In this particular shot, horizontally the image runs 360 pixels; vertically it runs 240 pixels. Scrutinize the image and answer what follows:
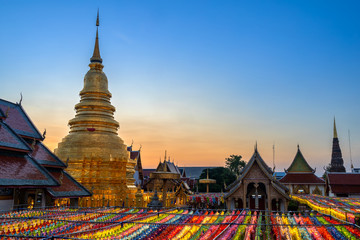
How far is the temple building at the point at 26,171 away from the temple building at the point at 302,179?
34.0 metres

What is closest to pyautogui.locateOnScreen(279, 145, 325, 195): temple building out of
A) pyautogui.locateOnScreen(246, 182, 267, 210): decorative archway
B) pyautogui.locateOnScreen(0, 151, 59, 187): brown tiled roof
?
pyautogui.locateOnScreen(246, 182, 267, 210): decorative archway

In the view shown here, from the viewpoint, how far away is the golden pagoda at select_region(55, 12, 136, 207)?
23.7 metres

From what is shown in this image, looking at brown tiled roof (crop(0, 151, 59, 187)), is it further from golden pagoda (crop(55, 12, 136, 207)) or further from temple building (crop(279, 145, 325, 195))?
temple building (crop(279, 145, 325, 195))

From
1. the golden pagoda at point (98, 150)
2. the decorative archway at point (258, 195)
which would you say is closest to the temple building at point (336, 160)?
the decorative archway at point (258, 195)

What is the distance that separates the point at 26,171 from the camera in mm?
14961

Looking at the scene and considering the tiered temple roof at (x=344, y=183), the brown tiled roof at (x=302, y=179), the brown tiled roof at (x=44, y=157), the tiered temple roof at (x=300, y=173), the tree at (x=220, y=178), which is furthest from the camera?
the tree at (x=220, y=178)

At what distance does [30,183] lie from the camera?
14.2 metres

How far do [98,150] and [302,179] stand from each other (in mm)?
32002

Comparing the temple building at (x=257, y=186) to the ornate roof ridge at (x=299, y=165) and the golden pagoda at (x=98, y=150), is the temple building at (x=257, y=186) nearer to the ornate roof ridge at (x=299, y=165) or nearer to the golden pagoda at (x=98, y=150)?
the golden pagoda at (x=98, y=150)

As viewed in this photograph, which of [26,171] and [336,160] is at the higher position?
[336,160]

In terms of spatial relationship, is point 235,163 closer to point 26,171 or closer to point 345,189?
point 345,189

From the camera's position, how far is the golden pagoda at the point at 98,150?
2369cm

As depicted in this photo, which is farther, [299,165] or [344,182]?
[299,165]

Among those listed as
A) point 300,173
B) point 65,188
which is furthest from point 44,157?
point 300,173
